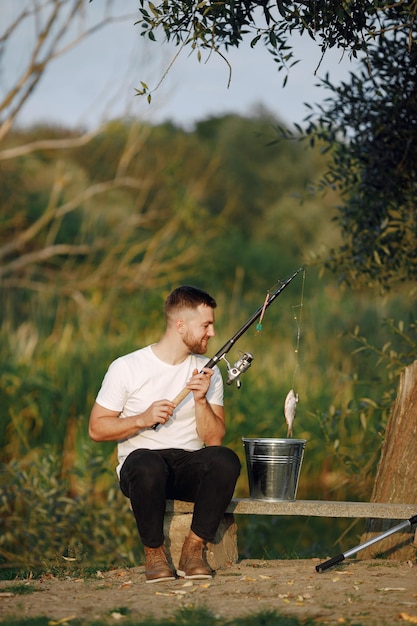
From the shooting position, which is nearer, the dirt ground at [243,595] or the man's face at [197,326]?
the dirt ground at [243,595]

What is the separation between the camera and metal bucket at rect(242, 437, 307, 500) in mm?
4828

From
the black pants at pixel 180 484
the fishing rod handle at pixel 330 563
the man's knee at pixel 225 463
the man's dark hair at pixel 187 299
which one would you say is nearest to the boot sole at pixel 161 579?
the black pants at pixel 180 484

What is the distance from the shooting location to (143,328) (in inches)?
499

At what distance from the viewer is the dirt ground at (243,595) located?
3.88m

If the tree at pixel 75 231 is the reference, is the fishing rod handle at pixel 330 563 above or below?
below

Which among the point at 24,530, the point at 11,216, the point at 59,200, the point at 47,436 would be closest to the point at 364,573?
the point at 24,530

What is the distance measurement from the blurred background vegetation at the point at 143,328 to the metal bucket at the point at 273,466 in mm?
656

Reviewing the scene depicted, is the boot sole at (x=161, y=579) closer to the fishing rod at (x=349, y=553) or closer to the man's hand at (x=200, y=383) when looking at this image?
the fishing rod at (x=349, y=553)

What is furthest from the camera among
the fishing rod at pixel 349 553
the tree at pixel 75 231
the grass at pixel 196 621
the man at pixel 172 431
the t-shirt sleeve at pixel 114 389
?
the tree at pixel 75 231

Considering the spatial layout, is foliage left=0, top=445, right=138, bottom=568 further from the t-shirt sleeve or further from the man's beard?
the man's beard

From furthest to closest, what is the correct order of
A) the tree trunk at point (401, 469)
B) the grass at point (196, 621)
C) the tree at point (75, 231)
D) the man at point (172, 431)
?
the tree at point (75, 231)
the tree trunk at point (401, 469)
the man at point (172, 431)
the grass at point (196, 621)

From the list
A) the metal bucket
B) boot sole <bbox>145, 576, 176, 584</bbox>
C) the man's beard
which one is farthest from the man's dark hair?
boot sole <bbox>145, 576, 176, 584</bbox>

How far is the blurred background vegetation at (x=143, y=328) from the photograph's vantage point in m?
7.54

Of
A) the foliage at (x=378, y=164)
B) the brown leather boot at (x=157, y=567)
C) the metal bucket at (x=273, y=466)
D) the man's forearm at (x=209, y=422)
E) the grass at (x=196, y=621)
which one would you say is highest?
the foliage at (x=378, y=164)
